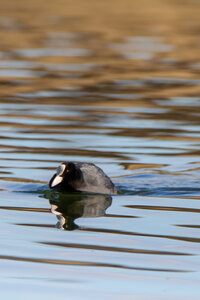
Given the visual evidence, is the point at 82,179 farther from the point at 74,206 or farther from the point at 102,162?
the point at 102,162

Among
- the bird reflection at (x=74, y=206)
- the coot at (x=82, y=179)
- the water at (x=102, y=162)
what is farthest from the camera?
the coot at (x=82, y=179)

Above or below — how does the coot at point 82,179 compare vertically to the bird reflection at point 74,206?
above

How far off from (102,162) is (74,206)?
229 cm

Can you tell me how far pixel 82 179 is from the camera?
10.8 metres

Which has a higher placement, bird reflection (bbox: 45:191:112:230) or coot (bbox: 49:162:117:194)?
coot (bbox: 49:162:117:194)

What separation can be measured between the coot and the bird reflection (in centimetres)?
11

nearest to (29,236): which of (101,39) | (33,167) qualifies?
(33,167)

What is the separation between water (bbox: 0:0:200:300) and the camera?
7.29m

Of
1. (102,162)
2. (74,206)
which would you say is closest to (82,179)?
(74,206)

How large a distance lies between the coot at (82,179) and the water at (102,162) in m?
0.12

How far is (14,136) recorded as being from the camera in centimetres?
1447

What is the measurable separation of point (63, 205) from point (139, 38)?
19998 mm

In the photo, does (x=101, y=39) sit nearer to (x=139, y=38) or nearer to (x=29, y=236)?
(x=139, y=38)

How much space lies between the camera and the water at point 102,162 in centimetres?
729
